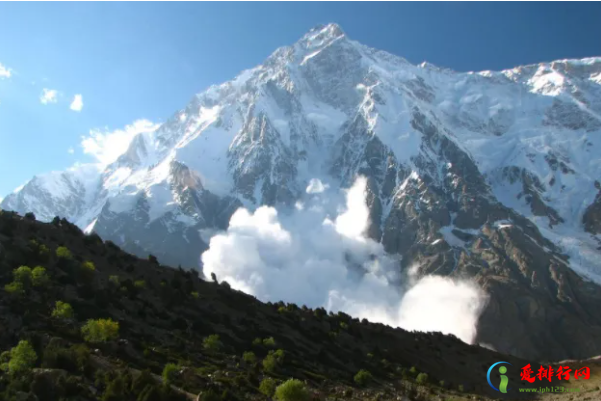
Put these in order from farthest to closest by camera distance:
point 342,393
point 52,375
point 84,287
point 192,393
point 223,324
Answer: point 223,324 → point 84,287 → point 342,393 → point 192,393 → point 52,375

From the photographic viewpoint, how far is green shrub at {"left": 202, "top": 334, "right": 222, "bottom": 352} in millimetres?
51541

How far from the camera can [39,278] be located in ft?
177

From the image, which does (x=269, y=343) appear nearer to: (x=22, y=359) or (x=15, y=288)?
(x=15, y=288)

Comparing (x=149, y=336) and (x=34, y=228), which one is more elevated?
(x=34, y=228)

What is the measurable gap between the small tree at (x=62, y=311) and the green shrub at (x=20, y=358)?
11878mm

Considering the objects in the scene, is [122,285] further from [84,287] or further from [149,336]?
[149,336]

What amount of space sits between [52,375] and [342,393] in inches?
985

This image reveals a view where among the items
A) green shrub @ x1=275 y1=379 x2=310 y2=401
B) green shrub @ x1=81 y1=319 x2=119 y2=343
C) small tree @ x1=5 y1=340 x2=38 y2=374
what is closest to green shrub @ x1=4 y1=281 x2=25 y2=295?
green shrub @ x1=81 y1=319 x2=119 y2=343

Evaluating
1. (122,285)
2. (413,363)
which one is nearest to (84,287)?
(122,285)

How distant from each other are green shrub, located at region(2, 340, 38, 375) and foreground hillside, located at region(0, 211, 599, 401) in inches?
2.5

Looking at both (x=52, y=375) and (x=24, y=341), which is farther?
(x=24, y=341)

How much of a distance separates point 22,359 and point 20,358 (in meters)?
0.14

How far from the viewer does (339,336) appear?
78.2 metres

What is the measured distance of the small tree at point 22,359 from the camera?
32125mm
